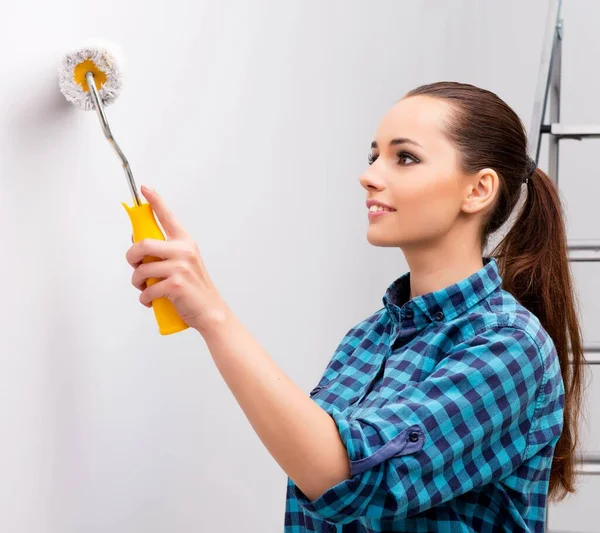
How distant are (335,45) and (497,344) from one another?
2.98 feet

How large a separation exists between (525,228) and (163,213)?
62cm

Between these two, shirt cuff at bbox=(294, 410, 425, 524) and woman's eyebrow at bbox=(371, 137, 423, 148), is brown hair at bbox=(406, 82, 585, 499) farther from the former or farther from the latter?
shirt cuff at bbox=(294, 410, 425, 524)

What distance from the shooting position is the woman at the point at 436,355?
2.71ft

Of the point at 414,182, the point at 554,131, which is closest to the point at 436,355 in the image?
the point at 414,182

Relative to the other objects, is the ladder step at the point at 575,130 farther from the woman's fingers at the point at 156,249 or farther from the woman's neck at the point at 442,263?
the woman's fingers at the point at 156,249

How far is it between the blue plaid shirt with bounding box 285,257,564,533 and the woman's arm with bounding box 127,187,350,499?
27 millimetres

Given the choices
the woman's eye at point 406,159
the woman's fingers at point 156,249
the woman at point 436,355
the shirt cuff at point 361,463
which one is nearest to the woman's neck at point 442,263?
the woman at point 436,355

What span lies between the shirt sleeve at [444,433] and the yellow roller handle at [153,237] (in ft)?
0.62

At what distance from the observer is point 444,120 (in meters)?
1.07

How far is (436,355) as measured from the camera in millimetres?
1011

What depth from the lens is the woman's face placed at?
1033 millimetres

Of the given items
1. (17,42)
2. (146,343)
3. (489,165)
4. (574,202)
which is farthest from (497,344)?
(574,202)

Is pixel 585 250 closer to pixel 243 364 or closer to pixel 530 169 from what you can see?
pixel 530 169

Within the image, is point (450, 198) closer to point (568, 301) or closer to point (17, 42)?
point (568, 301)
